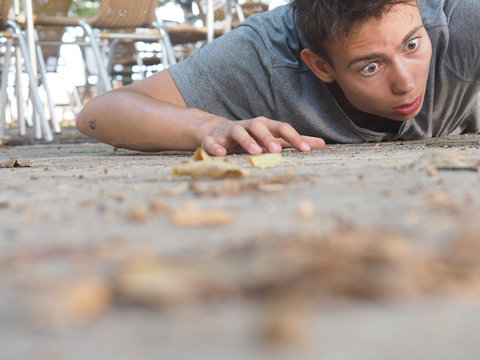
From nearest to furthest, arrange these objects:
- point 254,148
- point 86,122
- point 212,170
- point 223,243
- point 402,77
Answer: point 223,243
point 212,170
point 254,148
point 402,77
point 86,122

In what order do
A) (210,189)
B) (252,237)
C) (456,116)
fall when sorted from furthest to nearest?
(456,116) → (210,189) → (252,237)

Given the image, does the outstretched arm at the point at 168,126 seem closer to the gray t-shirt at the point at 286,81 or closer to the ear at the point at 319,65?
the gray t-shirt at the point at 286,81

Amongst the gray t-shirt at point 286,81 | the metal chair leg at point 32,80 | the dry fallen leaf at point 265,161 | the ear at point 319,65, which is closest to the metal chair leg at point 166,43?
the metal chair leg at point 32,80

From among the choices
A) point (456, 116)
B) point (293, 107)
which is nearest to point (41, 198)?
point (293, 107)

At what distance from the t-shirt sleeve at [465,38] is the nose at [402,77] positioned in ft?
1.17

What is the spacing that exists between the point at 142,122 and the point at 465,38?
1145 mm

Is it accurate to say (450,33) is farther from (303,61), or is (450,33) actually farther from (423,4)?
(303,61)

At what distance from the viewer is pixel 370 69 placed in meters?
1.96

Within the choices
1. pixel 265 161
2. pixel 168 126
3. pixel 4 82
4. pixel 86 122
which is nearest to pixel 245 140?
pixel 265 161

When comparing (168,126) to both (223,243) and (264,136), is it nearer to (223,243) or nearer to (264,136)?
(264,136)

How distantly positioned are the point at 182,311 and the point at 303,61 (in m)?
1.99

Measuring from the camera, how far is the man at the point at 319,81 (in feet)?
6.25

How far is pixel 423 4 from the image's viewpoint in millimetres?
2193

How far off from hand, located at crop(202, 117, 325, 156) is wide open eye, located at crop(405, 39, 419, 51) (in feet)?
1.45
